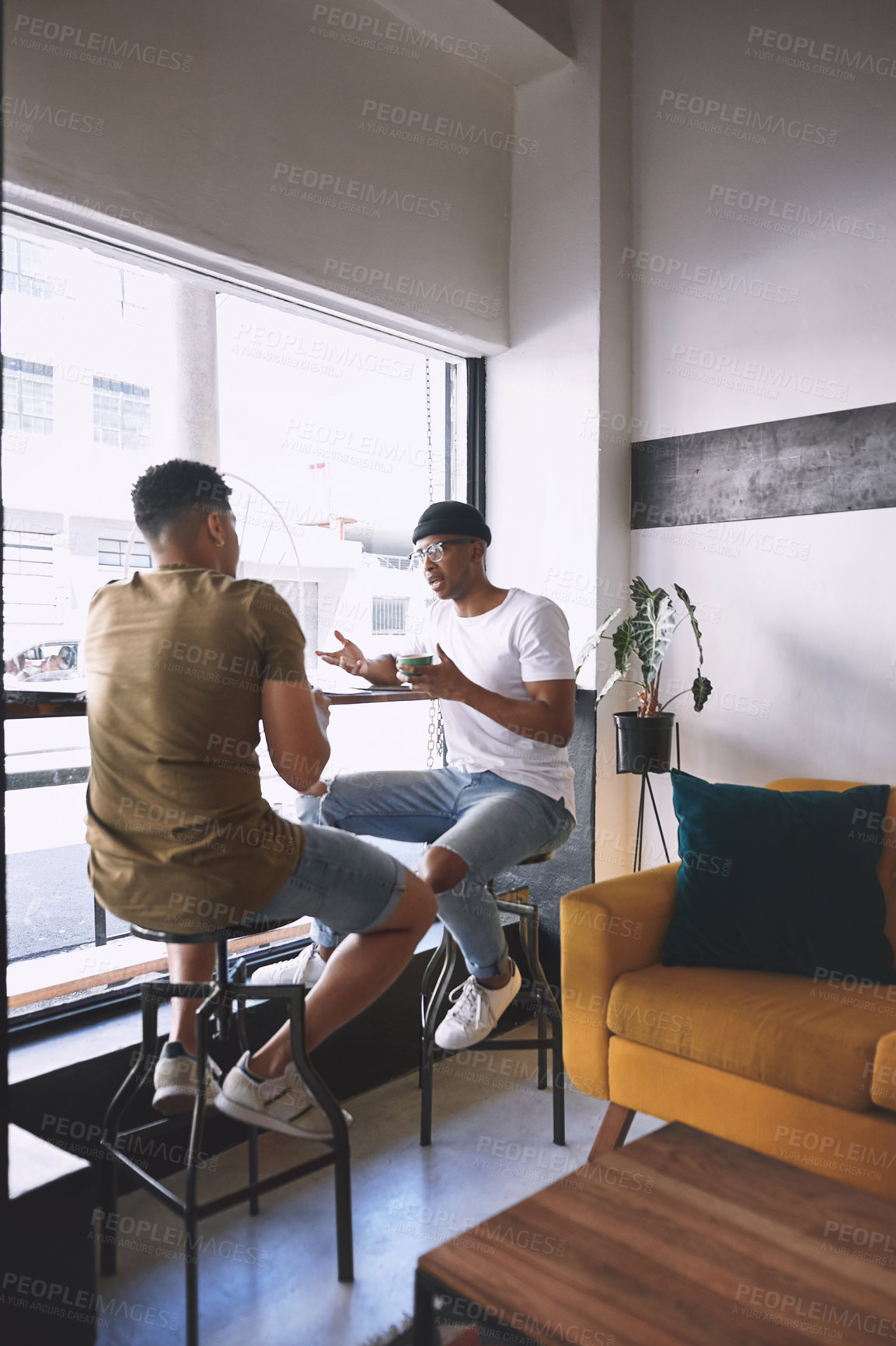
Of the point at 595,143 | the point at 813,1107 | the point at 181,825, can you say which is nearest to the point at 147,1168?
the point at 181,825

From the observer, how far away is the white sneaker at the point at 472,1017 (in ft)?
7.52

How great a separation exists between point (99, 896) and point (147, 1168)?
809 mm

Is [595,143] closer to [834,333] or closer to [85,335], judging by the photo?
[834,333]

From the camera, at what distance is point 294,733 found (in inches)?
67.1

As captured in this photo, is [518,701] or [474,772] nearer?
[518,701]

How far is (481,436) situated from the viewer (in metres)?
3.62

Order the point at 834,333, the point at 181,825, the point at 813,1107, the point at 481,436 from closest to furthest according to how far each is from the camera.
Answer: the point at 181,825 → the point at 813,1107 → the point at 834,333 → the point at 481,436

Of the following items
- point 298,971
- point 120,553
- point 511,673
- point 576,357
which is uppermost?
point 576,357

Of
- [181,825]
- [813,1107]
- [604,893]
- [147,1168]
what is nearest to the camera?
[181,825]

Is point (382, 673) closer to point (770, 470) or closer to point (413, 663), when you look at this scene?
point (413, 663)

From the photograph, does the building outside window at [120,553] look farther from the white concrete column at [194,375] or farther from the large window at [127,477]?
the white concrete column at [194,375]

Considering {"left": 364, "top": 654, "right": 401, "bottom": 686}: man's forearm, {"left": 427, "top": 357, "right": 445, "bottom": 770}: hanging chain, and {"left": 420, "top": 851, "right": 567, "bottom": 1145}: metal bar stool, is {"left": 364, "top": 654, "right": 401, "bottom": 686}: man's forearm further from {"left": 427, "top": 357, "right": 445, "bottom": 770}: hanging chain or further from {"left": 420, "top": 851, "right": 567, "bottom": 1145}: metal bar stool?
{"left": 427, "top": 357, "right": 445, "bottom": 770}: hanging chain

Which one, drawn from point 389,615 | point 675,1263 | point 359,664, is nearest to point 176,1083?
point 675,1263

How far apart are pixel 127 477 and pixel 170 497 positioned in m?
0.78
